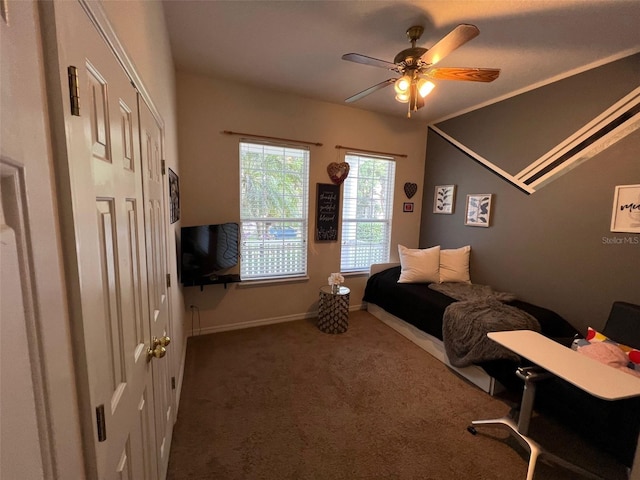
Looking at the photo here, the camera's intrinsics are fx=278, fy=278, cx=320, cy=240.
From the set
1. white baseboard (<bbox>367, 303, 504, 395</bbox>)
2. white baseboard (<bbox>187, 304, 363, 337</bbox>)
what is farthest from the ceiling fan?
white baseboard (<bbox>187, 304, 363, 337</bbox>)

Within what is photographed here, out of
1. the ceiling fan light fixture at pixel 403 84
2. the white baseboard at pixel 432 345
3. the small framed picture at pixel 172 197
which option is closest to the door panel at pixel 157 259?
the small framed picture at pixel 172 197

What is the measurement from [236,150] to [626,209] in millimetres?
3613

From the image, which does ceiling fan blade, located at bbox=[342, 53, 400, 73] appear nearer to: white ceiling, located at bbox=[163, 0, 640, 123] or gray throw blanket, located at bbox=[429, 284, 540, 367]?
white ceiling, located at bbox=[163, 0, 640, 123]

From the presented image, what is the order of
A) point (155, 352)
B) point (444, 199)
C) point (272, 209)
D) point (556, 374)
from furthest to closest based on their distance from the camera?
point (444, 199)
point (272, 209)
point (556, 374)
point (155, 352)

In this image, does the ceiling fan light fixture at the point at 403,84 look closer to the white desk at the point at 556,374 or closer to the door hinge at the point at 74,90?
the white desk at the point at 556,374

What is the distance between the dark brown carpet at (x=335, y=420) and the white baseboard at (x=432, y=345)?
70mm

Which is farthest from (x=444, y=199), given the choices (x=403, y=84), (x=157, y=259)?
(x=157, y=259)

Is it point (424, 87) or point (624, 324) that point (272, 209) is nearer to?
point (424, 87)

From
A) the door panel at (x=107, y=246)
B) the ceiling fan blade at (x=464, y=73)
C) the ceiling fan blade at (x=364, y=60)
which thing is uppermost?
the ceiling fan blade at (x=364, y=60)

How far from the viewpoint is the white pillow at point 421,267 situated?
346 centimetres

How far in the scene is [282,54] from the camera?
243 centimetres

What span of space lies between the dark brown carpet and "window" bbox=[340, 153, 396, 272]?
1396mm

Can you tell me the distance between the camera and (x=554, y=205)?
274 cm

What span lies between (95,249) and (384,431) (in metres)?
2.03
